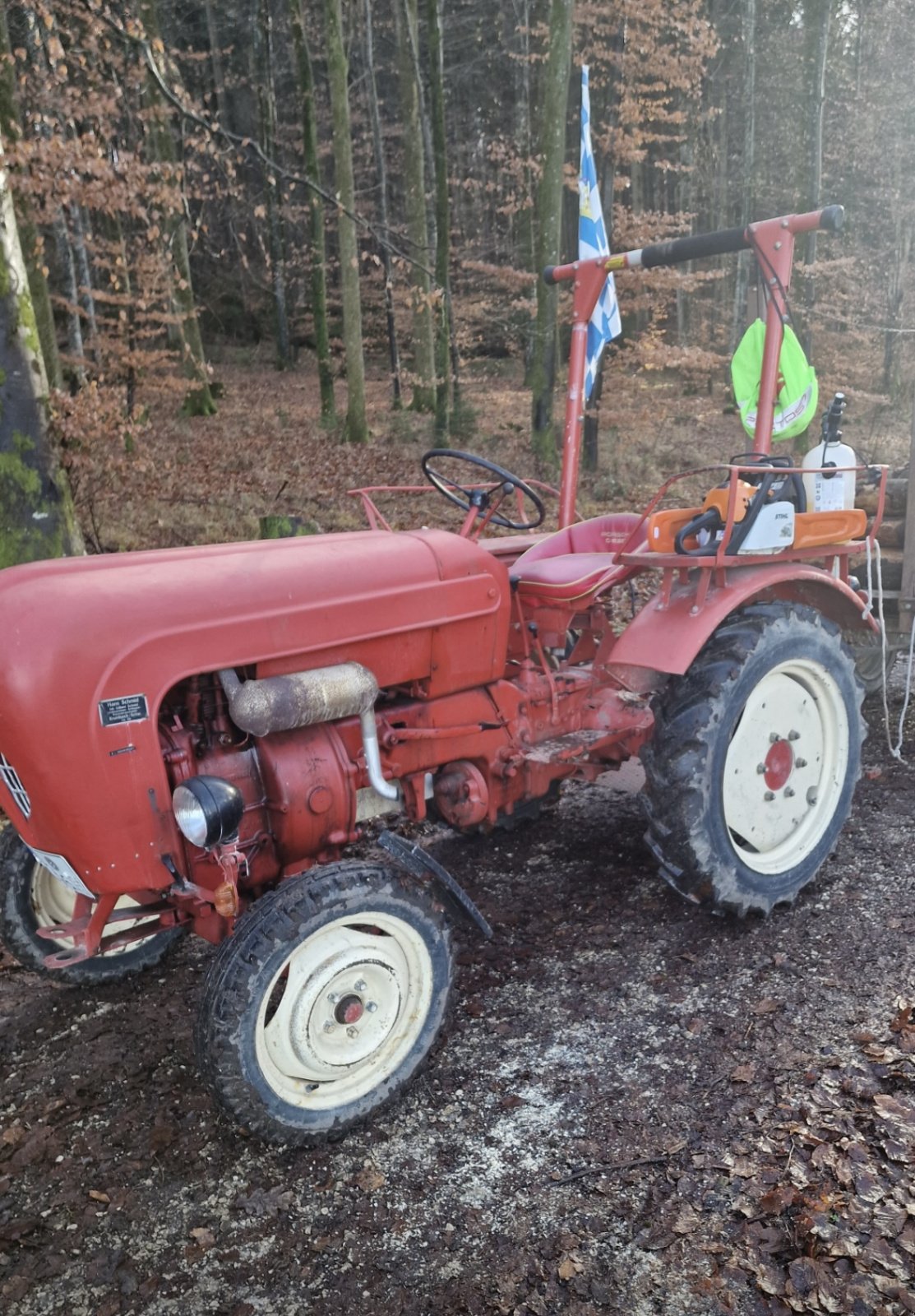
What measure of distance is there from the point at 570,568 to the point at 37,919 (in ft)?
6.34

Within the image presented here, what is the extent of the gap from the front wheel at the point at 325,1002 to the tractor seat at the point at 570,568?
3.68 ft

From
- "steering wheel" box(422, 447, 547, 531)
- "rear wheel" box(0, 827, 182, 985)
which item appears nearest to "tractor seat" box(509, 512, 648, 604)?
"steering wheel" box(422, 447, 547, 531)

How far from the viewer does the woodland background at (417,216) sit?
6.65 metres

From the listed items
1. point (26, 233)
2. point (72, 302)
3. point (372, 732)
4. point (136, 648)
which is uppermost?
point (26, 233)

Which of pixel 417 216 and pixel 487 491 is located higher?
pixel 417 216

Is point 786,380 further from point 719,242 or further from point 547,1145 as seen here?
point 547,1145

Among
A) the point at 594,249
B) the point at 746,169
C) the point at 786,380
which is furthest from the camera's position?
the point at 746,169

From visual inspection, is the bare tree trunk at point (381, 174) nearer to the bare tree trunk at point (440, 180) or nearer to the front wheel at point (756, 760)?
the bare tree trunk at point (440, 180)

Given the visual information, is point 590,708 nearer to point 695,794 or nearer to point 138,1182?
point 695,794

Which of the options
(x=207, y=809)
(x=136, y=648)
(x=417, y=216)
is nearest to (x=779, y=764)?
(x=207, y=809)

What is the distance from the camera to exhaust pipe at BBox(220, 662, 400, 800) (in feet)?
7.29

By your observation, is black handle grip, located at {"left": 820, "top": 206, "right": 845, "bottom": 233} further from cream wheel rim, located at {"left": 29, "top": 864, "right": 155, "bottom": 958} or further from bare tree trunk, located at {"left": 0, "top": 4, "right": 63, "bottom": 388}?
bare tree trunk, located at {"left": 0, "top": 4, "right": 63, "bottom": 388}

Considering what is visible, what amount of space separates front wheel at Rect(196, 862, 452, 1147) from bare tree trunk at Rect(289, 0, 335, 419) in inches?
452

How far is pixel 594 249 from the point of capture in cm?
465
